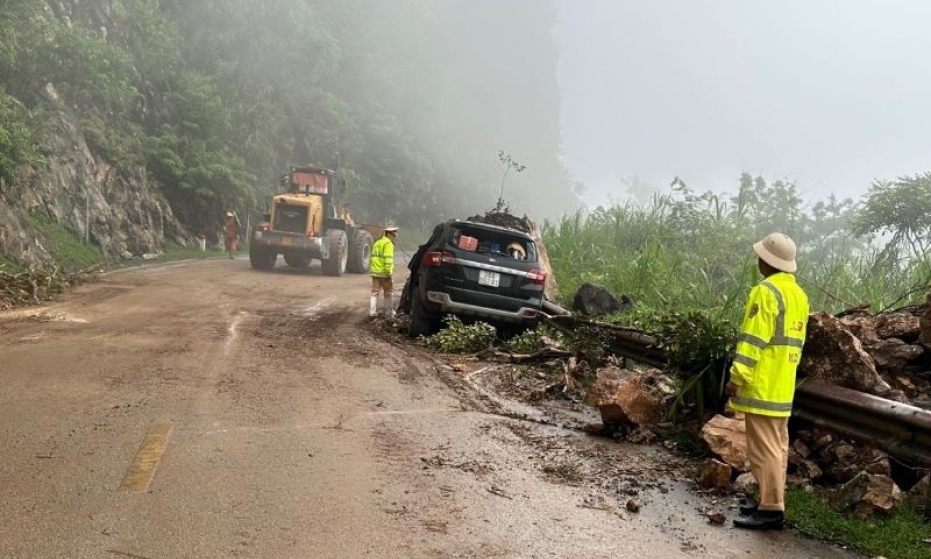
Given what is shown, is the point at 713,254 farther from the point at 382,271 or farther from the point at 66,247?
the point at 66,247

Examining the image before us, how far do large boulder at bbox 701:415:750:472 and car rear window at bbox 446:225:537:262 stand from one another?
5006mm

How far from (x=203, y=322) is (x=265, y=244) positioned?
33.0ft

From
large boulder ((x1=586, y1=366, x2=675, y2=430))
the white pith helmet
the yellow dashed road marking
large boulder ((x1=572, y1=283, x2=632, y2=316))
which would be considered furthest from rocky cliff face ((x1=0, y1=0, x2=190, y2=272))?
the white pith helmet

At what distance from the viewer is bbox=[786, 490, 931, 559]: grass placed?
12.5ft

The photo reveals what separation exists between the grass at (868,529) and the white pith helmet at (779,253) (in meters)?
1.51

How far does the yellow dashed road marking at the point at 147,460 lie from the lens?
4.12 m

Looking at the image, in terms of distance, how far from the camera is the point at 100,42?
66.4 ft

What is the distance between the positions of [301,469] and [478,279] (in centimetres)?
544

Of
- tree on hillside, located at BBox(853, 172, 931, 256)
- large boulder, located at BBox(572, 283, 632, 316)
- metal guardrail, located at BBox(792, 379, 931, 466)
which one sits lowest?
metal guardrail, located at BBox(792, 379, 931, 466)

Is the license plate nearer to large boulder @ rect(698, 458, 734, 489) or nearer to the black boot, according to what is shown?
large boulder @ rect(698, 458, 734, 489)

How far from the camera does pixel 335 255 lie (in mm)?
20688

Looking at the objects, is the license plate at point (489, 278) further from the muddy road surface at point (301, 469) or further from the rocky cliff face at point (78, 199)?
the rocky cliff face at point (78, 199)

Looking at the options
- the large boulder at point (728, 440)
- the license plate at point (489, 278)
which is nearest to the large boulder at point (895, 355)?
the large boulder at point (728, 440)

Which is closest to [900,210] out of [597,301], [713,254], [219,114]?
[713,254]
